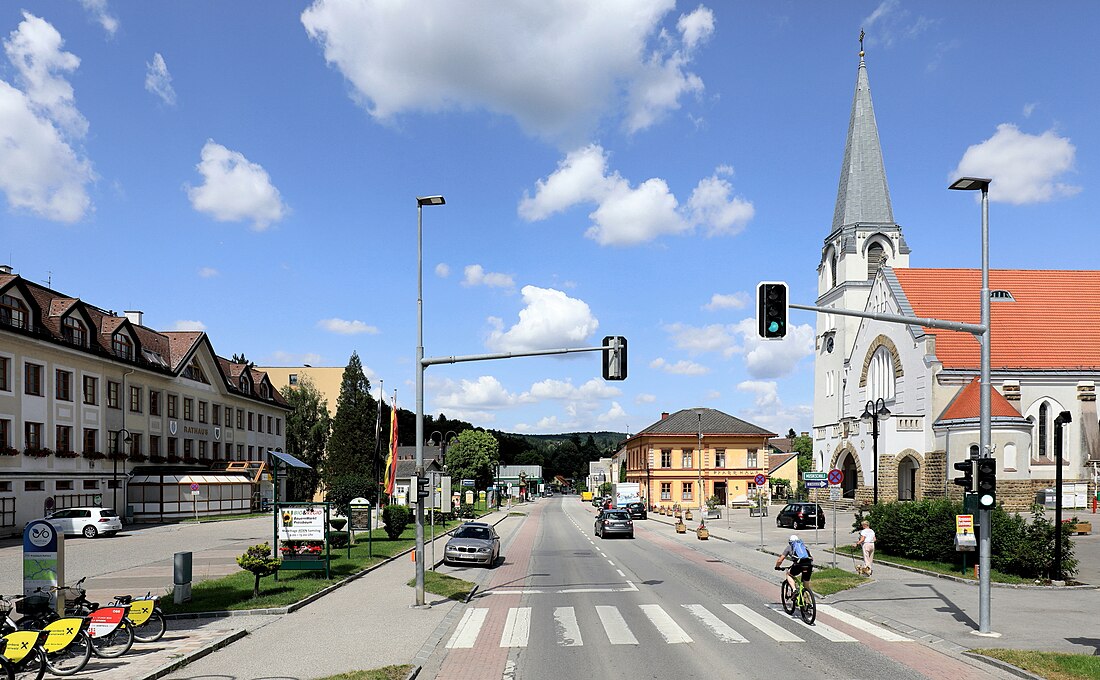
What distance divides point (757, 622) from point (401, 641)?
652 centimetres

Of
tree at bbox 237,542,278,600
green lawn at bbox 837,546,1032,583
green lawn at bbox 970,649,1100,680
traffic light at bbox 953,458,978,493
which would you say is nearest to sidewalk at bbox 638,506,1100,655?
green lawn at bbox 837,546,1032,583

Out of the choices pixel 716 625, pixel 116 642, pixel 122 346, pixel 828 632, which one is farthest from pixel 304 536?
pixel 122 346

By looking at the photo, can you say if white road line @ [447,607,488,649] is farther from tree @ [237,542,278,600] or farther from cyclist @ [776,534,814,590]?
cyclist @ [776,534,814,590]

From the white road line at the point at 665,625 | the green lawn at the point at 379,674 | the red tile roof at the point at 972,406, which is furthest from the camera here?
the red tile roof at the point at 972,406

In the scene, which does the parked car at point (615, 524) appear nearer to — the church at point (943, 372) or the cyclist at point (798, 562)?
the church at point (943, 372)

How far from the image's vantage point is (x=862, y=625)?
1574cm

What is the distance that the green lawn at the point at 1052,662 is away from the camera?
1115cm

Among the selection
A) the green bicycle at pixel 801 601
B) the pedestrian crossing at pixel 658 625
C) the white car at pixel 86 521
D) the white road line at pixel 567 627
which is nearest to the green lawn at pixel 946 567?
the pedestrian crossing at pixel 658 625

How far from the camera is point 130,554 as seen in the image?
30531mm

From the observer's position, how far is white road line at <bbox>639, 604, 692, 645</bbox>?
13995mm

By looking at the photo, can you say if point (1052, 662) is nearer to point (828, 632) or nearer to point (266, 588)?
point (828, 632)

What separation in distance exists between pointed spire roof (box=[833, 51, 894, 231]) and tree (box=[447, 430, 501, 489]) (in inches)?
2498

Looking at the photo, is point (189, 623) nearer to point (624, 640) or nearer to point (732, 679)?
point (624, 640)

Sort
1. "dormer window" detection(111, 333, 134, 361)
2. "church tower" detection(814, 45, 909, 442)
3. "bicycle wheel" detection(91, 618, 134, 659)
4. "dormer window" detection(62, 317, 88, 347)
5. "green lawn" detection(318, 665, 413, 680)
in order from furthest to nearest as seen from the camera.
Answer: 1. "church tower" detection(814, 45, 909, 442)
2. "dormer window" detection(111, 333, 134, 361)
3. "dormer window" detection(62, 317, 88, 347)
4. "bicycle wheel" detection(91, 618, 134, 659)
5. "green lawn" detection(318, 665, 413, 680)
